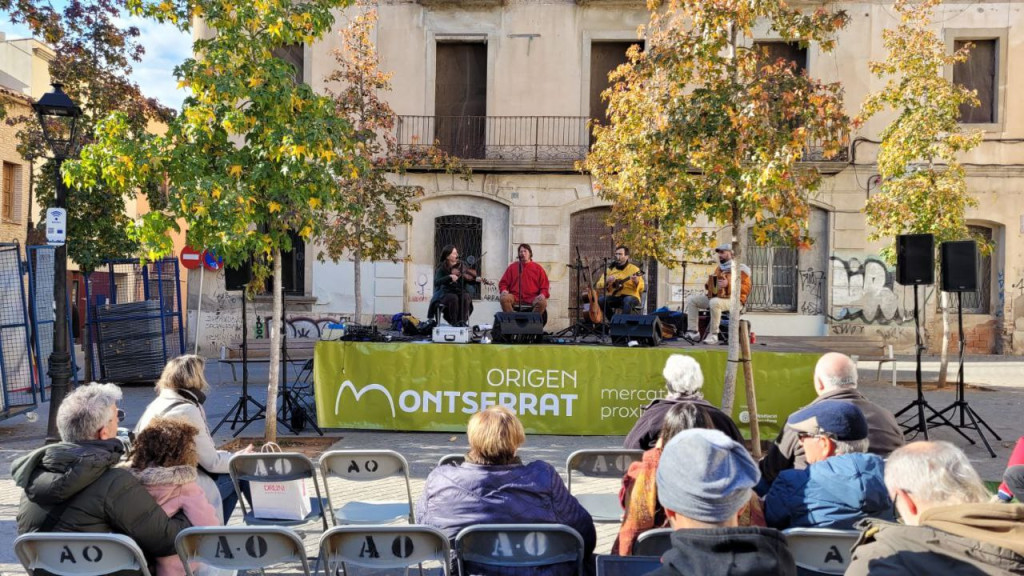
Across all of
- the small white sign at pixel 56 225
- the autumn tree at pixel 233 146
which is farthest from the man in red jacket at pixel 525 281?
the small white sign at pixel 56 225

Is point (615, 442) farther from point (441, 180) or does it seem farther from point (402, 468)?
point (441, 180)

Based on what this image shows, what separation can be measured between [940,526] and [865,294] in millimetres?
17533

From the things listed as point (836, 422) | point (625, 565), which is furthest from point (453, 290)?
point (625, 565)

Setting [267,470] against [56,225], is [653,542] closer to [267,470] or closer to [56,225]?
[267,470]

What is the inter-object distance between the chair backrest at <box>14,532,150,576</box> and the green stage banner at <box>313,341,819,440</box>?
625 centimetres

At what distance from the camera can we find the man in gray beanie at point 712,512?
86.4 inches

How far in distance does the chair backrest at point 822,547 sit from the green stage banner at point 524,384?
625cm

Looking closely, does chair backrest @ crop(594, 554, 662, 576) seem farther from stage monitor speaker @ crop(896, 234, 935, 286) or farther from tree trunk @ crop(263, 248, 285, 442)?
stage monitor speaker @ crop(896, 234, 935, 286)

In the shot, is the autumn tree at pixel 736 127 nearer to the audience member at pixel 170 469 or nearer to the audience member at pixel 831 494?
the audience member at pixel 831 494

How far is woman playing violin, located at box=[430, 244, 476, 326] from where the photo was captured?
1232 centimetres

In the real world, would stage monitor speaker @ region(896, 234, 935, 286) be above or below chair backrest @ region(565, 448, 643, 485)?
above

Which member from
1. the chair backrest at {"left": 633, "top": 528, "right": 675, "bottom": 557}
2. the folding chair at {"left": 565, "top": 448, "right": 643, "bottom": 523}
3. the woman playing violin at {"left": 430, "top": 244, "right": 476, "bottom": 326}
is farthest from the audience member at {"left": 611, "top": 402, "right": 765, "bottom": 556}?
the woman playing violin at {"left": 430, "top": 244, "right": 476, "bottom": 326}

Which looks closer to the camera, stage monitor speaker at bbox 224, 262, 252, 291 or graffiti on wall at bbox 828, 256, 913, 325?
stage monitor speaker at bbox 224, 262, 252, 291

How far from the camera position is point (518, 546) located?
3451 millimetres
